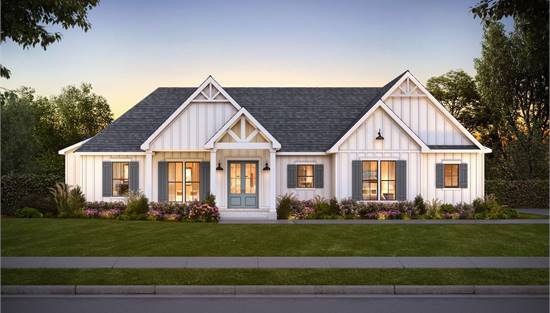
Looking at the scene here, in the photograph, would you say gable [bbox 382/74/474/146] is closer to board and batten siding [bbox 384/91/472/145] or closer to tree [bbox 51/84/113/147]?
board and batten siding [bbox 384/91/472/145]

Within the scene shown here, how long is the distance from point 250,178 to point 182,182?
3391mm

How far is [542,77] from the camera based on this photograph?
40.2 metres

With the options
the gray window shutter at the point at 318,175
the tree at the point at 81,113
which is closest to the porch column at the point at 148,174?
the gray window shutter at the point at 318,175

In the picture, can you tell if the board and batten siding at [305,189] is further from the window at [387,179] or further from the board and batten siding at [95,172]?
the board and batten siding at [95,172]

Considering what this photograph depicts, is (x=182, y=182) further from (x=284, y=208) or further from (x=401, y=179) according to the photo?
(x=401, y=179)

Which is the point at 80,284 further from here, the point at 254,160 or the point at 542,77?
the point at 542,77

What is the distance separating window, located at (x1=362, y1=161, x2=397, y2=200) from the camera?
23406 mm

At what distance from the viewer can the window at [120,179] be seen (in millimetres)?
24297

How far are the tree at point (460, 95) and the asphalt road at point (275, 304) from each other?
1635 inches

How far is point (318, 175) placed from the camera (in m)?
24.3

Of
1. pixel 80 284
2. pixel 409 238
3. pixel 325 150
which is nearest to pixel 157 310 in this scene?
pixel 80 284

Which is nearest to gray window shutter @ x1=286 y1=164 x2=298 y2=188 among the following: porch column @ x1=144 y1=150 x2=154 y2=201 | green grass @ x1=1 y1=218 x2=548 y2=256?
green grass @ x1=1 y1=218 x2=548 y2=256

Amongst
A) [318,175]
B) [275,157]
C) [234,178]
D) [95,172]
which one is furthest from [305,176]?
[95,172]

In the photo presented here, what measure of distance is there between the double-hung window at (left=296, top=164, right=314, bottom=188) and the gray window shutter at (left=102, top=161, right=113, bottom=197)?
9331 mm
